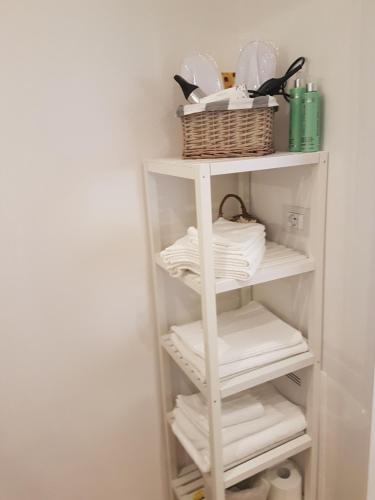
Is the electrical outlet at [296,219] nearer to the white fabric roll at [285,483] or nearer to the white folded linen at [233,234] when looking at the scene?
the white folded linen at [233,234]

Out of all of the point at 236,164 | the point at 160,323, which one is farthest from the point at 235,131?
the point at 160,323

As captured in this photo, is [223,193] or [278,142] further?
[223,193]

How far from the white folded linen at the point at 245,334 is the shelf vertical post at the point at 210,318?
0.28 feet

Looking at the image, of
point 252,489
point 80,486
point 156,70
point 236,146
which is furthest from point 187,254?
point 80,486

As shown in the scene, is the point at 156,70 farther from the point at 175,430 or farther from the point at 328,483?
the point at 328,483

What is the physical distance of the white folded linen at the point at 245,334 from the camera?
1.25 meters

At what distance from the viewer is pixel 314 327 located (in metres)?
1.29

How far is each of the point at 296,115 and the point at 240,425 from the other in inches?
38.2

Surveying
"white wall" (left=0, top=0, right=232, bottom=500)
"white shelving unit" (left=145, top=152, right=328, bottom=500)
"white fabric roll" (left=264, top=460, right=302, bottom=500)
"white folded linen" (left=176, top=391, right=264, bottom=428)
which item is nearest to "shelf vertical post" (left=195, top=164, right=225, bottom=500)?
"white shelving unit" (left=145, top=152, right=328, bottom=500)

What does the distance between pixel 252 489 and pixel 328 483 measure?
0.26m

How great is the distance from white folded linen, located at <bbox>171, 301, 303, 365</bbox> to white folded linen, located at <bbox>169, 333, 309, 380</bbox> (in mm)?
12

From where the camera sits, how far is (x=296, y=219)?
51.1 inches

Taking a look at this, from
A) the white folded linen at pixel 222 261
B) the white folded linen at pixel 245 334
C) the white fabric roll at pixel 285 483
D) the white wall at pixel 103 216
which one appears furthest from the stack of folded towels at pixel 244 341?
the white fabric roll at pixel 285 483

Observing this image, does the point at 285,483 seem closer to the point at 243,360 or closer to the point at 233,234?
the point at 243,360
